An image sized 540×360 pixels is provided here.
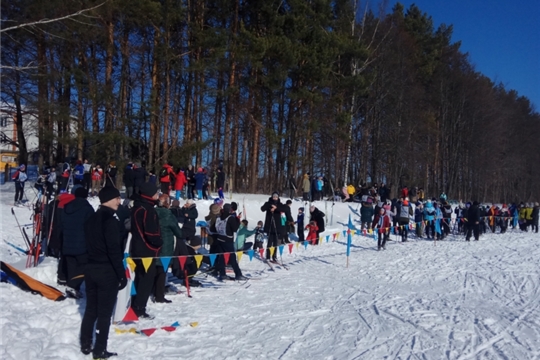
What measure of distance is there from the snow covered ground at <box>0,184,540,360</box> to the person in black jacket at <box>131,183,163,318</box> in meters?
0.43

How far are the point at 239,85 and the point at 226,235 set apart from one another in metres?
18.2

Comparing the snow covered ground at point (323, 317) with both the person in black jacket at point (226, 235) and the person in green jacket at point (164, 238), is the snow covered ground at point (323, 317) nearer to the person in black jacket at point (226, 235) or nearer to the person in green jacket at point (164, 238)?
the person in green jacket at point (164, 238)

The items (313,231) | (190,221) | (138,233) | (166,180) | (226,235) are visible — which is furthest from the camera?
(166,180)

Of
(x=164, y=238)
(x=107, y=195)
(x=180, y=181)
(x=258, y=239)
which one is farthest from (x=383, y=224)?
(x=107, y=195)

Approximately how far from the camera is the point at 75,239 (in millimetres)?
7320

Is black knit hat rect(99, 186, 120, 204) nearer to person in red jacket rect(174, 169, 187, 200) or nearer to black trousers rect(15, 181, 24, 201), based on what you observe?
black trousers rect(15, 181, 24, 201)

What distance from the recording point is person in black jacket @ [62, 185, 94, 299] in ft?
23.9

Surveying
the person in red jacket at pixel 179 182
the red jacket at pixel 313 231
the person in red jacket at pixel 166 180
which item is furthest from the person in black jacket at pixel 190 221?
the person in red jacket at pixel 179 182

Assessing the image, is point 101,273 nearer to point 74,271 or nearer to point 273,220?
point 74,271

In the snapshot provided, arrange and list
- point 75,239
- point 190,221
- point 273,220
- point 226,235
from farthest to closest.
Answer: point 273,220, point 190,221, point 226,235, point 75,239

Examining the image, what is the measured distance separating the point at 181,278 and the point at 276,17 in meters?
20.0

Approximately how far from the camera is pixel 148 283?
7.25 meters

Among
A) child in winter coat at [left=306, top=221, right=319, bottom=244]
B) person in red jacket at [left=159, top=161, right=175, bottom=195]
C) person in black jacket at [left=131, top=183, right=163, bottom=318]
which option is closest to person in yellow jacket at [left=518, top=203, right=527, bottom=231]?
child in winter coat at [left=306, top=221, right=319, bottom=244]

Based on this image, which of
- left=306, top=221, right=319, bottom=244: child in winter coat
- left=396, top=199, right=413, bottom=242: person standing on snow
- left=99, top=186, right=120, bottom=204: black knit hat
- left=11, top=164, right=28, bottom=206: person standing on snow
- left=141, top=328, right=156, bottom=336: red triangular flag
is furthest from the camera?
left=396, top=199, right=413, bottom=242: person standing on snow
